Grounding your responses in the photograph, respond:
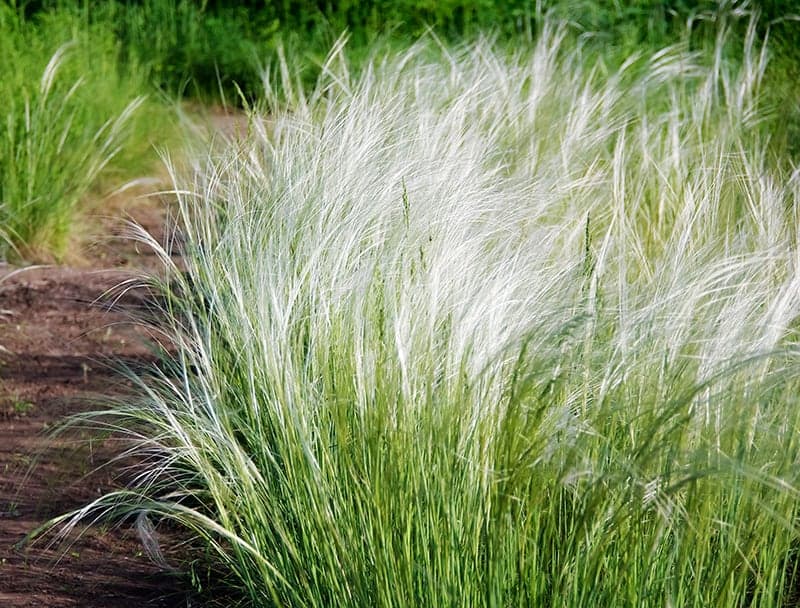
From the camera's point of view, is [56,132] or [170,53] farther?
[170,53]

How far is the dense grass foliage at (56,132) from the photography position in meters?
5.04

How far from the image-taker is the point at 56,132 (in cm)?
525

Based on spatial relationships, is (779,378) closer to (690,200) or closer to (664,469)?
(664,469)

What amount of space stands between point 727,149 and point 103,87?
3.32 metres

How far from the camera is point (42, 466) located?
3270 millimetres

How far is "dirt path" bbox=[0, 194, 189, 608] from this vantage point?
267cm

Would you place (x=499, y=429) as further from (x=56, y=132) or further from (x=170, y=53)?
(x=170, y=53)

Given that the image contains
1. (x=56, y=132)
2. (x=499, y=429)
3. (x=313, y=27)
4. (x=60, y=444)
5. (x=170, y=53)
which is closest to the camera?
(x=499, y=429)

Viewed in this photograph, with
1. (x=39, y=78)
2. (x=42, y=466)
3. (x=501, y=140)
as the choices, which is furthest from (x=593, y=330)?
(x=39, y=78)

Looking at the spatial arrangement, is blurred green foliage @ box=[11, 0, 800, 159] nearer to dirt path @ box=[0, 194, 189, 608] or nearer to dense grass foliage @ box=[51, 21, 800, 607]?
dirt path @ box=[0, 194, 189, 608]

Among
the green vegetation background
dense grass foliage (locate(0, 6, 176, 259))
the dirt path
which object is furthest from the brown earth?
the green vegetation background

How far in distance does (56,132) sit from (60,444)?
2.29 metres

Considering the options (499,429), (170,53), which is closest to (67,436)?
(499,429)

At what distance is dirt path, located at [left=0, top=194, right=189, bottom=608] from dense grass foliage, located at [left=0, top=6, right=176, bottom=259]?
0.80ft
